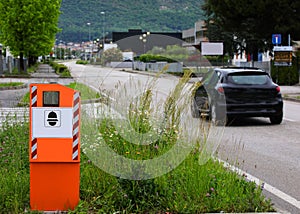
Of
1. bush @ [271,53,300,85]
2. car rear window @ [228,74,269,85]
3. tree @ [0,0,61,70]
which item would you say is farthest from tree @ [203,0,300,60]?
car rear window @ [228,74,269,85]

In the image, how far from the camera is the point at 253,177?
28.5 ft

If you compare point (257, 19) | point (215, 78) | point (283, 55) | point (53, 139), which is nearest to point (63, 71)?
point (257, 19)

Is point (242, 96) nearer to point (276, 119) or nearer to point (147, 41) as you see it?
point (276, 119)

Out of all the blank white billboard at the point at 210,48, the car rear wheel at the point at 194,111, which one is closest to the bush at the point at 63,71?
the blank white billboard at the point at 210,48

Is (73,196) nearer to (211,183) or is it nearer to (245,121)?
(211,183)

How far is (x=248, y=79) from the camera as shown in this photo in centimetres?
1619

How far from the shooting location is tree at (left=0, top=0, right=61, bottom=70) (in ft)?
151

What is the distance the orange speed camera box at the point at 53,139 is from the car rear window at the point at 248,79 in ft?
34.6

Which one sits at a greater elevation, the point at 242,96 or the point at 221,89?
the point at 221,89

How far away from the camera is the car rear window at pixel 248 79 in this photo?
16.1 m

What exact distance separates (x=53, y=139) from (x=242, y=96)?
10.6 m

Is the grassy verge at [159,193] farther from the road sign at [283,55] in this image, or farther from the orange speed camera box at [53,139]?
the road sign at [283,55]

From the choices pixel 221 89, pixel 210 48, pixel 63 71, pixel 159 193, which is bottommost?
pixel 159 193

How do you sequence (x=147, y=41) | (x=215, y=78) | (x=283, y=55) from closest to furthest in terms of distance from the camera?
(x=147, y=41)
(x=215, y=78)
(x=283, y=55)
